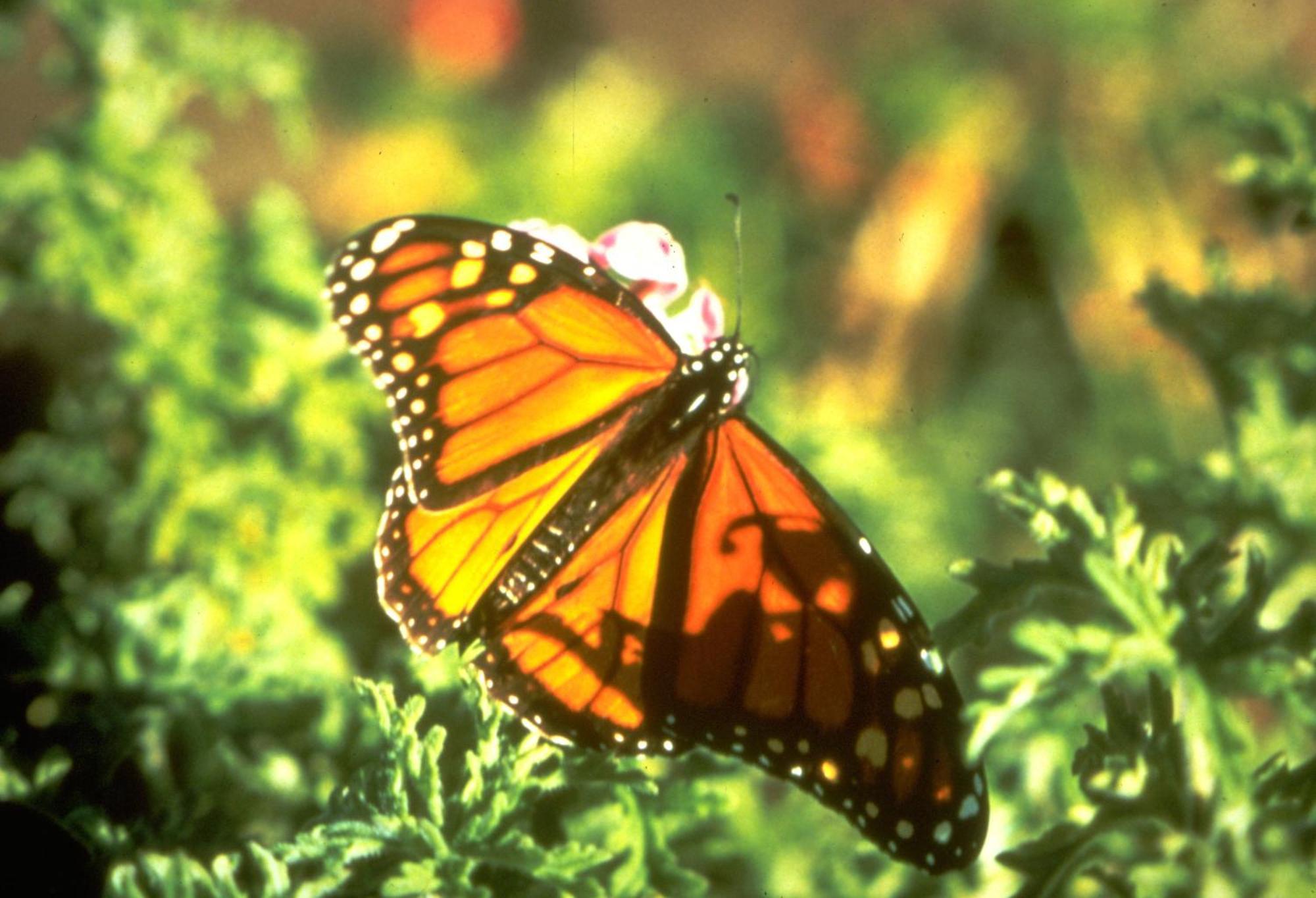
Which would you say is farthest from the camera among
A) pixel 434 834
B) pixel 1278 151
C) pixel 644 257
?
pixel 1278 151

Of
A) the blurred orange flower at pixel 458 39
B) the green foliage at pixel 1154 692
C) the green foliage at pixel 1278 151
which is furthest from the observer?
the blurred orange flower at pixel 458 39

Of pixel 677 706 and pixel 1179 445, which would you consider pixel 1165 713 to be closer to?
pixel 677 706

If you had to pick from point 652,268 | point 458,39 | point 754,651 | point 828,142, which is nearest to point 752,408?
point 652,268

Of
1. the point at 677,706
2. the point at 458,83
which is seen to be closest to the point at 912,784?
the point at 677,706

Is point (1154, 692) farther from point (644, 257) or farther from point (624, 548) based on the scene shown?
point (644, 257)

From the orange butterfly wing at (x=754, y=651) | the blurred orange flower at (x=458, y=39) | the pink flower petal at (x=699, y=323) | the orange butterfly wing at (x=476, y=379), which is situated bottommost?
the orange butterfly wing at (x=754, y=651)

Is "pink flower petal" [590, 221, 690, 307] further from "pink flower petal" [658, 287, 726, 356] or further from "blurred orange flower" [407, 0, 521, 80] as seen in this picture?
"blurred orange flower" [407, 0, 521, 80]

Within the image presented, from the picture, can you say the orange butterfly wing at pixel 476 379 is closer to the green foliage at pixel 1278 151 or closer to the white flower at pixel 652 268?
the white flower at pixel 652 268

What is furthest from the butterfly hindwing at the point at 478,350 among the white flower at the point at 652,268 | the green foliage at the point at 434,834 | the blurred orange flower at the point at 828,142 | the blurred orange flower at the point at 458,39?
the blurred orange flower at the point at 458,39

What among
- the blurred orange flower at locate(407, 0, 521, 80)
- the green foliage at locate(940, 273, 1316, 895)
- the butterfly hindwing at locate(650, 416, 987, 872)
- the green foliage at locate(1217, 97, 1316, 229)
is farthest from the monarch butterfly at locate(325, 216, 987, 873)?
the blurred orange flower at locate(407, 0, 521, 80)
